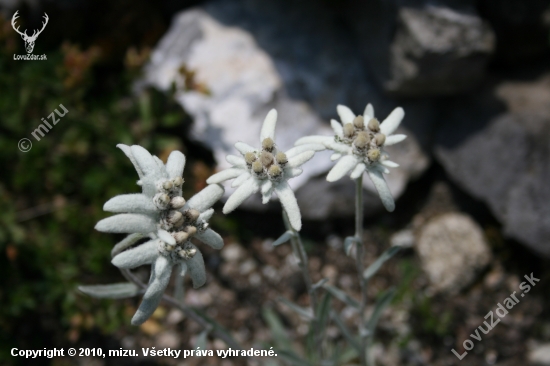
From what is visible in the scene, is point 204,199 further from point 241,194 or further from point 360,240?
point 360,240

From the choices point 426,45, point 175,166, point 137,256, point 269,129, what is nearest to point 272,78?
point 426,45

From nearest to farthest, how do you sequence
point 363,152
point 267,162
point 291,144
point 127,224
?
point 127,224
point 267,162
point 363,152
point 291,144

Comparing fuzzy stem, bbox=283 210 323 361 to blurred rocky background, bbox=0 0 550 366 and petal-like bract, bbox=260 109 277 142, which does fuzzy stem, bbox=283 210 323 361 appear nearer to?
petal-like bract, bbox=260 109 277 142

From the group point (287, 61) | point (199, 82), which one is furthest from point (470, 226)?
point (199, 82)

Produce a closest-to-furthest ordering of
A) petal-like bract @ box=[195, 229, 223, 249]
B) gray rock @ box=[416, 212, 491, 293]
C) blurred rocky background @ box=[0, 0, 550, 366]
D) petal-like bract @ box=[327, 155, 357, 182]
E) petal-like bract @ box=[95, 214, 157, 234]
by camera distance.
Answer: petal-like bract @ box=[95, 214, 157, 234]
petal-like bract @ box=[195, 229, 223, 249]
petal-like bract @ box=[327, 155, 357, 182]
blurred rocky background @ box=[0, 0, 550, 366]
gray rock @ box=[416, 212, 491, 293]

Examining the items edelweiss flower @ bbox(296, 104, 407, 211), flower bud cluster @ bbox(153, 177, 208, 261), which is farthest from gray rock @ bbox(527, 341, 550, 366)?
flower bud cluster @ bbox(153, 177, 208, 261)
